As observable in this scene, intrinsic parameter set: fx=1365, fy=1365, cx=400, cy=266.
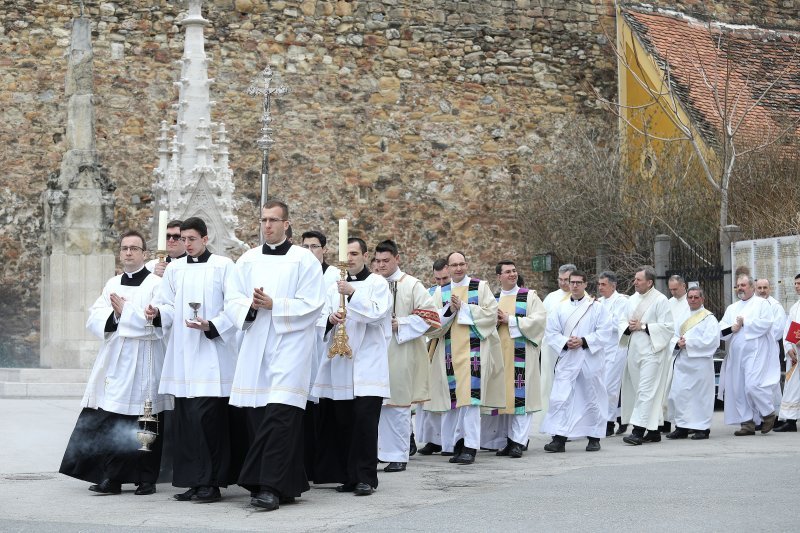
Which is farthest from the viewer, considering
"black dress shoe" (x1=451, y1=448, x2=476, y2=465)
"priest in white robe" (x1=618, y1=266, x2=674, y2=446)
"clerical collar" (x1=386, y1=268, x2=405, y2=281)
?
"priest in white robe" (x1=618, y1=266, x2=674, y2=446)

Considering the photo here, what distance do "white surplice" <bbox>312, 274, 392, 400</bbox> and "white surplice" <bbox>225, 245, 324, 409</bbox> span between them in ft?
2.14

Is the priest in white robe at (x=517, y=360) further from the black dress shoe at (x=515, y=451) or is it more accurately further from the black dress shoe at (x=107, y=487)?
the black dress shoe at (x=107, y=487)

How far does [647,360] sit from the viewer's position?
13188 millimetres

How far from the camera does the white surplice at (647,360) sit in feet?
42.0

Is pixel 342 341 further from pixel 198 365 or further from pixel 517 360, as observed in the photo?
A: pixel 517 360

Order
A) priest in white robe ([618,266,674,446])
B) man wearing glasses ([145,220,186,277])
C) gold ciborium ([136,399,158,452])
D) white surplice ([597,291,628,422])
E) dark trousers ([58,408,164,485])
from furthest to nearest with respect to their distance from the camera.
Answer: white surplice ([597,291,628,422]), priest in white robe ([618,266,674,446]), man wearing glasses ([145,220,186,277]), dark trousers ([58,408,164,485]), gold ciborium ([136,399,158,452])

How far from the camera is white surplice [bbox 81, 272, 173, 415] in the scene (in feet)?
29.4

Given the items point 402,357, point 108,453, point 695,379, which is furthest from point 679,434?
point 108,453

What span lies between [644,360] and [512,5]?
44.1 feet

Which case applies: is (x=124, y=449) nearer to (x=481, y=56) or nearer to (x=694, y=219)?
(x=694, y=219)

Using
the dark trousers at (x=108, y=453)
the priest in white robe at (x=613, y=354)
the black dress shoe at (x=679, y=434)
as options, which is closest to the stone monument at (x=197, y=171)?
the priest in white robe at (x=613, y=354)

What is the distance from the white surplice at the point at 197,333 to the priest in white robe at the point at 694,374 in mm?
5949

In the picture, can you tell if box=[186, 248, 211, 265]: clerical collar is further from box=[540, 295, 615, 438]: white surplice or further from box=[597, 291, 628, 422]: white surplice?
box=[597, 291, 628, 422]: white surplice

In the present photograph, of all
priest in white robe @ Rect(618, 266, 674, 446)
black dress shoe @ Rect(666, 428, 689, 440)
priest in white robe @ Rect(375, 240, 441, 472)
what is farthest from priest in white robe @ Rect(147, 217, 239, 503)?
black dress shoe @ Rect(666, 428, 689, 440)
